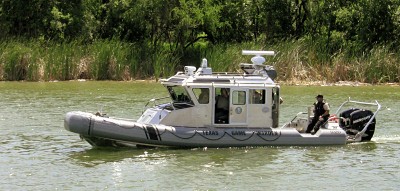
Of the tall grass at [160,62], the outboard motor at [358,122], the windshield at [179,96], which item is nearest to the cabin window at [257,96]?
the windshield at [179,96]

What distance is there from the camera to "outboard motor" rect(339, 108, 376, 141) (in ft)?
→ 73.1

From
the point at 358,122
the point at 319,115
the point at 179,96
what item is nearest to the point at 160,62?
the point at 358,122

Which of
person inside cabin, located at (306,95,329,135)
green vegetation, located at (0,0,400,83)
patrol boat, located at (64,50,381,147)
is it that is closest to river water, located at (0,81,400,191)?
patrol boat, located at (64,50,381,147)

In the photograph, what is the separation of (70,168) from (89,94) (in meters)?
16.8

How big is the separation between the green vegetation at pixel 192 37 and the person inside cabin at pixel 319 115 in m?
18.8

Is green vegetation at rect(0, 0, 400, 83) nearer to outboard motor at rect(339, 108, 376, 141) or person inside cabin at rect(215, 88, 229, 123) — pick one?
outboard motor at rect(339, 108, 376, 141)

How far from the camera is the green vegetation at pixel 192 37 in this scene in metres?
41.2

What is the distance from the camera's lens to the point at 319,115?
2159cm

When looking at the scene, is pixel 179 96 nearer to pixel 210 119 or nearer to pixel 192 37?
pixel 210 119

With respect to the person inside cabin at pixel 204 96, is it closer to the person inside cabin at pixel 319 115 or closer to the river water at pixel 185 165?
the river water at pixel 185 165

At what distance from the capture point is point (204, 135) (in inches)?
808

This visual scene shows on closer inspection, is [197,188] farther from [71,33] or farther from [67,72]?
[71,33]

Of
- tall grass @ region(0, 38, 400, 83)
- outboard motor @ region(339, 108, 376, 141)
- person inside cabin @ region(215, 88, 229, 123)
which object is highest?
tall grass @ region(0, 38, 400, 83)

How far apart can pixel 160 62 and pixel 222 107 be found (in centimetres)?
2293
